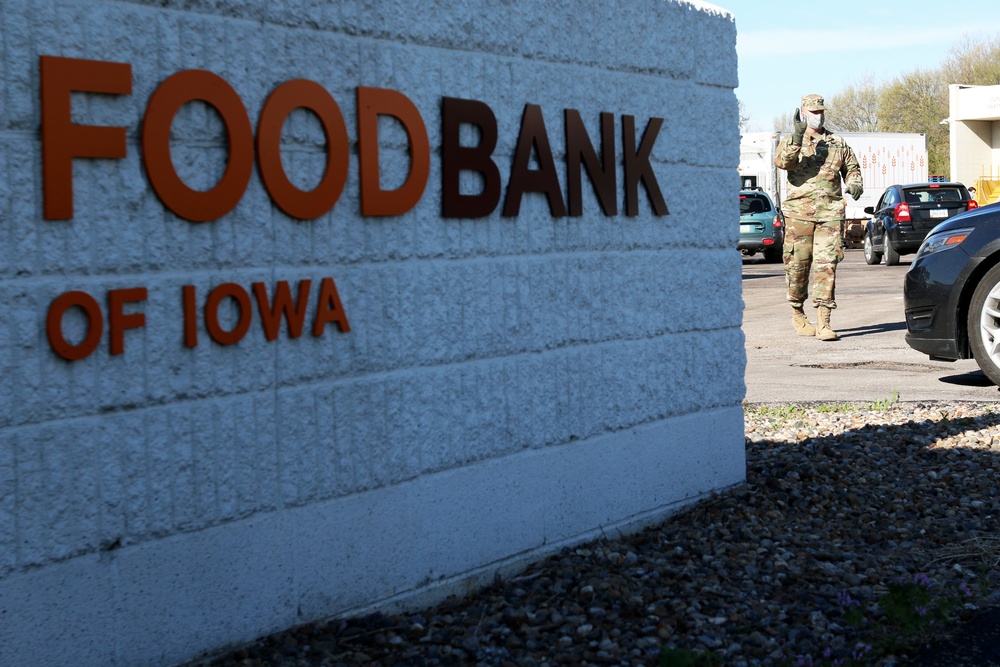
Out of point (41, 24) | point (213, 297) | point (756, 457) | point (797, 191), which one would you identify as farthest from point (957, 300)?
point (41, 24)

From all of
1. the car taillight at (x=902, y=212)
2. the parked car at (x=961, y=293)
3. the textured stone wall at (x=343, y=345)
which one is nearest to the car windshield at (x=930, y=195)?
the car taillight at (x=902, y=212)

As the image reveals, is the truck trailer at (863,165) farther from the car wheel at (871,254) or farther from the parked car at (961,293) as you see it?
the parked car at (961,293)

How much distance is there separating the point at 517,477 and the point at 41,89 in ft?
7.62

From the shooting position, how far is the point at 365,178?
4184mm

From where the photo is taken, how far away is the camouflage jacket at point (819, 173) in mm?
12219

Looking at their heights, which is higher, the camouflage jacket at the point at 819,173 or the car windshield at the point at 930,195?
the car windshield at the point at 930,195

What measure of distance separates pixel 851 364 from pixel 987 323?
2.06 metres

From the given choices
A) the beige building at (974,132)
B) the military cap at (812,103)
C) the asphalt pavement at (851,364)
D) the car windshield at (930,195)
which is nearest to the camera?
the asphalt pavement at (851,364)

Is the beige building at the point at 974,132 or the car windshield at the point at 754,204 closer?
the car windshield at the point at 754,204

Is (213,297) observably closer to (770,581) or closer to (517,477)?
(517,477)

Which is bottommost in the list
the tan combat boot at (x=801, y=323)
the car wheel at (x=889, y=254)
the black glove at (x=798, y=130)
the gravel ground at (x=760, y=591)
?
the gravel ground at (x=760, y=591)

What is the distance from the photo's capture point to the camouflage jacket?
12219 millimetres

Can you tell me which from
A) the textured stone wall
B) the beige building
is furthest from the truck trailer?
the textured stone wall

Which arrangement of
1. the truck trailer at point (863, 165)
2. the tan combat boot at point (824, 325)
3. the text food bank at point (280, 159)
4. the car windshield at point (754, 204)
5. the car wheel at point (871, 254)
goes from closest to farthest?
the text food bank at point (280, 159) < the tan combat boot at point (824, 325) < the car wheel at point (871, 254) < the car windshield at point (754, 204) < the truck trailer at point (863, 165)
